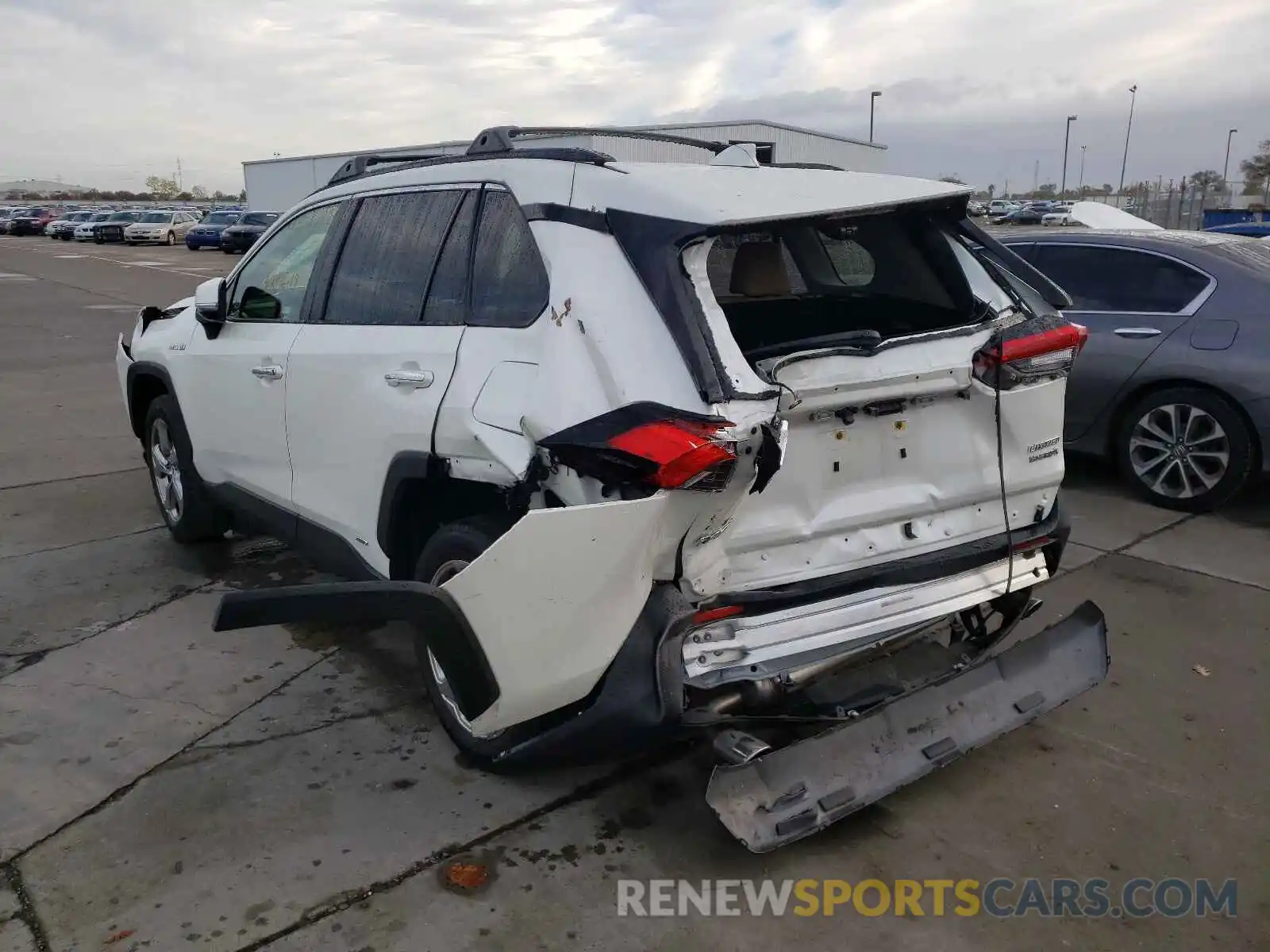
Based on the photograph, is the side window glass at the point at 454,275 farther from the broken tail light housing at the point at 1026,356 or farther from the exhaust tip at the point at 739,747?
the broken tail light housing at the point at 1026,356

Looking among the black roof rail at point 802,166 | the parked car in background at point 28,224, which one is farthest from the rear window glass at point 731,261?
the parked car in background at point 28,224

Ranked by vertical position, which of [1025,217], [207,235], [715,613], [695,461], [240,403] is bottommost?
[1025,217]

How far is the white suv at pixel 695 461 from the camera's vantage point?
2629 mm

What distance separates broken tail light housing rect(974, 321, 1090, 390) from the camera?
315cm

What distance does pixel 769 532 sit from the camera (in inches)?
112

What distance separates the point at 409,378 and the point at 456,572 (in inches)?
26.1

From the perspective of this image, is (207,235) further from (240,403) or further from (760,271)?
(760,271)

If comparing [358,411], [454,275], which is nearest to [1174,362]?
[454,275]

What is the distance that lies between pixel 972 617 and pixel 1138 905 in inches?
42.4

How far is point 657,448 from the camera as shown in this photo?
247 cm

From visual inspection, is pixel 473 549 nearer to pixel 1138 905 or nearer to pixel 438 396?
pixel 438 396

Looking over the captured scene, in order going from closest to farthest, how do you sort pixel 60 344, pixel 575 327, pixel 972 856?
pixel 575 327, pixel 972 856, pixel 60 344

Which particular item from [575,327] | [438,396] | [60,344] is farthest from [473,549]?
[60,344]

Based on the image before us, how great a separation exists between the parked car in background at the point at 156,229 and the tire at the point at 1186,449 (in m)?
43.5
